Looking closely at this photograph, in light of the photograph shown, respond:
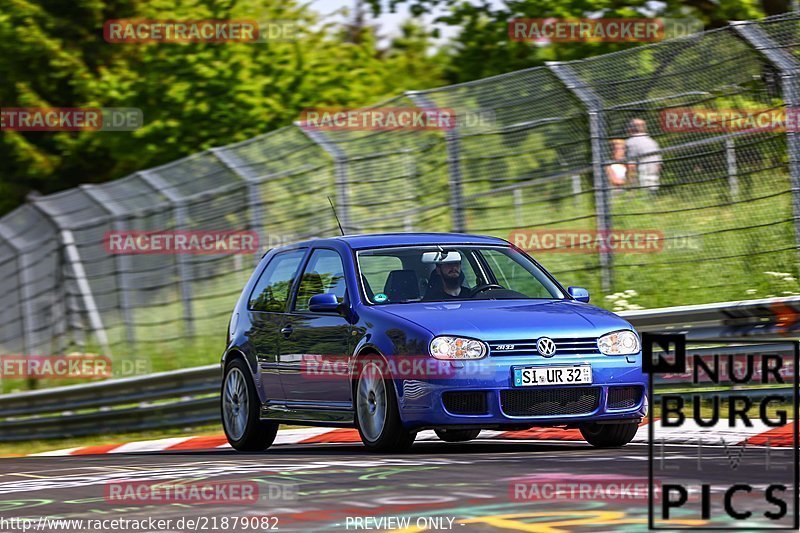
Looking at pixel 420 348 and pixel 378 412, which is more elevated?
pixel 420 348

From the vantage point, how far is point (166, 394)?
713 inches

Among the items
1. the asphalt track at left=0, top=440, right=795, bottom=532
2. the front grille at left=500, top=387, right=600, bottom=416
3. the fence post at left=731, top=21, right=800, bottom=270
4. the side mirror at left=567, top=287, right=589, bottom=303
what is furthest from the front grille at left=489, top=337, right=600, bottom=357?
the fence post at left=731, top=21, right=800, bottom=270

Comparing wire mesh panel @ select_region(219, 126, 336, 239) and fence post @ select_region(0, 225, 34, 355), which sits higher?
wire mesh panel @ select_region(219, 126, 336, 239)

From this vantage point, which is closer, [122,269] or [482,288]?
[482,288]

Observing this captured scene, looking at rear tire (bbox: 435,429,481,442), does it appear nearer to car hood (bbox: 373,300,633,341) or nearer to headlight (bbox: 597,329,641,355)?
car hood (bbox: 373,300,633,341)

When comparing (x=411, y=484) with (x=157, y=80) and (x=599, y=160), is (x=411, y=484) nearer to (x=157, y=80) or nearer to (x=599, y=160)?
(x=599, y=160)

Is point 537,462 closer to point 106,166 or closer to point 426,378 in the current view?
point 426,378

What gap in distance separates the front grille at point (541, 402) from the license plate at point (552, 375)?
Answer: 0.05m

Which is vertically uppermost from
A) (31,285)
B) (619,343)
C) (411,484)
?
(31,285)

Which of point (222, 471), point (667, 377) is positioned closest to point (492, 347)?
point (222, 471)

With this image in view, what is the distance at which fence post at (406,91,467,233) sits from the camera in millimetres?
16375

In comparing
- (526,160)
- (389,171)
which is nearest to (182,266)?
(389,171)

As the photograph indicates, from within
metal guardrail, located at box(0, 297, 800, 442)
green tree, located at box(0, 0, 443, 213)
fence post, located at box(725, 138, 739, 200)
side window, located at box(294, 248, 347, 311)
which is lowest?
metal guardrail, located at box(0, 297, 800, 442)

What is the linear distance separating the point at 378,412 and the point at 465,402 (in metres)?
0.73
